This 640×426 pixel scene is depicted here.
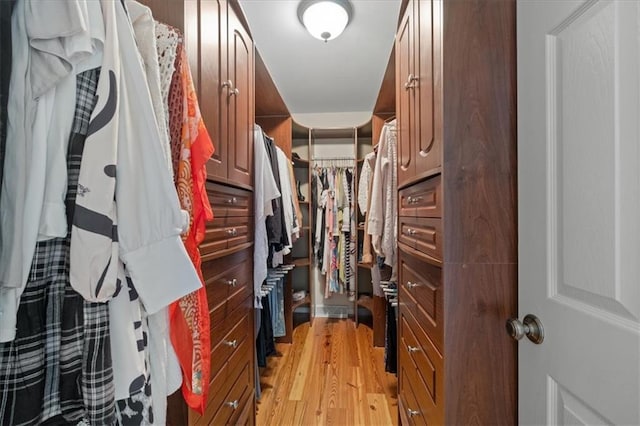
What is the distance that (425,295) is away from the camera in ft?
3.17

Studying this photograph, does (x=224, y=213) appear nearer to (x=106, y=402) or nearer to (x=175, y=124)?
(x=175, y=124)

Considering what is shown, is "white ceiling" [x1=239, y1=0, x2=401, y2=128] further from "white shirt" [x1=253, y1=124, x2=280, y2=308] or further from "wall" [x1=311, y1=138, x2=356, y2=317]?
"white shirt" [x1=253, y1=124, x2=280, y2=308]

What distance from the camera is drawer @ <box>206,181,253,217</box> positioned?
0.98m

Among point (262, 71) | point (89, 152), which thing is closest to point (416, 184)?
point (89, 152)

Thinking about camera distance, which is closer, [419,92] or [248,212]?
[419,92]

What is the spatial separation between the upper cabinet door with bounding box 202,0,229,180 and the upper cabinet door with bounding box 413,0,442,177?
726 millimetres

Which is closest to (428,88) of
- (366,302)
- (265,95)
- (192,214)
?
(192,214)

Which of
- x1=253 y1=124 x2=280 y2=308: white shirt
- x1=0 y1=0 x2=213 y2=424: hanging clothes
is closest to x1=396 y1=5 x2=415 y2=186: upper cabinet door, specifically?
x1=253 y1=124 x2=280 y2=308: white shirt

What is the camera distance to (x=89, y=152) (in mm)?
464

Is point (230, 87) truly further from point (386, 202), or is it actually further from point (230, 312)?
point (386, 202)

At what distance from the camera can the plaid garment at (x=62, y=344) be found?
0.43 m

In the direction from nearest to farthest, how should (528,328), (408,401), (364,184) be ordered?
(528,328) < (408,401) < (364,184)

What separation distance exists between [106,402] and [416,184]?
1047 mm

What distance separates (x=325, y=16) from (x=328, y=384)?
234cm
